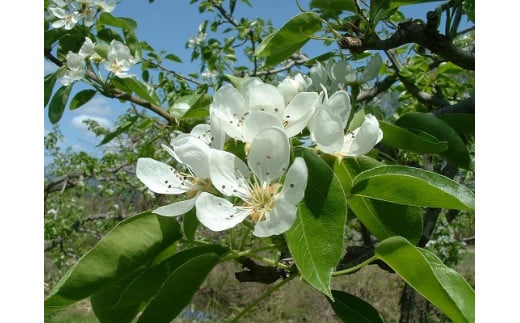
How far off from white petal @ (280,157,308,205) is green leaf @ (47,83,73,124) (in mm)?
1093

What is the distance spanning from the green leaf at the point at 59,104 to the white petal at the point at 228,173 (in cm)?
100

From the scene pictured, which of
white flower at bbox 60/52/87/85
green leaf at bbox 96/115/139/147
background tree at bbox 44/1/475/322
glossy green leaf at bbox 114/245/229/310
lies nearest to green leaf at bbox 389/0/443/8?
background tree at bbox 44/1/475/322

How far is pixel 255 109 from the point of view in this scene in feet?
2.39

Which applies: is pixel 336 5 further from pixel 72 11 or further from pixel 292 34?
pixel 72 11

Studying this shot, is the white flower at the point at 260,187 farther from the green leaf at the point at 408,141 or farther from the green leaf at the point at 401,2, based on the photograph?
the green leaf at the point at 401,2

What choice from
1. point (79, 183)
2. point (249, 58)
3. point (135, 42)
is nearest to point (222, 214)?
point (135, 42)

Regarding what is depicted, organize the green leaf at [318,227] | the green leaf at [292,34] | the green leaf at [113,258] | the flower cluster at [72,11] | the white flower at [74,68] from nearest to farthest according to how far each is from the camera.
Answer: the green leaf at [318,227] < the green leaf at [113,258] < the green leaf at [292,34] < the white flower at [74,68] < the flower cluster at [72,11]

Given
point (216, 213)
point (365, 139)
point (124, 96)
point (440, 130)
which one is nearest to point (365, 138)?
point (365, 139)

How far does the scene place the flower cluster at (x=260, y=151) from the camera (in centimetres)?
63

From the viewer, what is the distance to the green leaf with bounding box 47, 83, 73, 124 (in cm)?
153

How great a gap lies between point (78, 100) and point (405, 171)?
1220 mm

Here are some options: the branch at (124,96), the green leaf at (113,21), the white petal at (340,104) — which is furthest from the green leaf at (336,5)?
the green leaf at (113,21)

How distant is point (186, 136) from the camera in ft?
2.41

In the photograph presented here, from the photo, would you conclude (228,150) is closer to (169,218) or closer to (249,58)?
(169,218)
